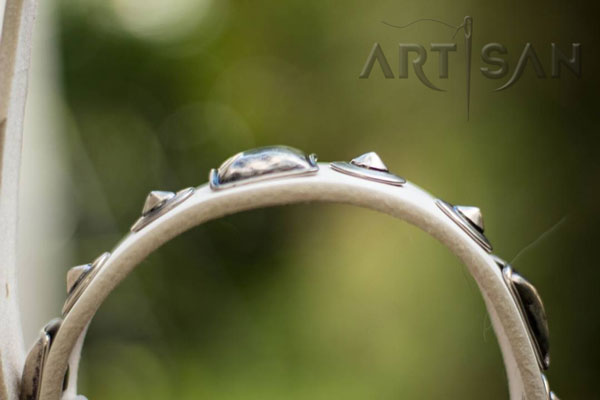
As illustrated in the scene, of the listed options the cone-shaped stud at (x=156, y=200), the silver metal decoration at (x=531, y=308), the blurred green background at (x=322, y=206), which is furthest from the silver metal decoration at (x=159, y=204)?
the blurred green background at (x=322, y=206)

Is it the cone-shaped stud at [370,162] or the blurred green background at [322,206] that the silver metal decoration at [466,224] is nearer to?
the cone-shaped stud at [370,162]

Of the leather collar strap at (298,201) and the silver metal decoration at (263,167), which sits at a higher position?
the silver metal decoration at (263,167)

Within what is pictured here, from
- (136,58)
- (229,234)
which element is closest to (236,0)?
(136,58)

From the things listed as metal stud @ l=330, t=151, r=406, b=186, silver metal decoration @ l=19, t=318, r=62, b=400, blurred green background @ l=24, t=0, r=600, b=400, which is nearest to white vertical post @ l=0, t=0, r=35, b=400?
silver metal decoration @ l=19, t=318, r=62, b=400

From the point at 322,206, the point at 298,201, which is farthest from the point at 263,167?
the point at 322,206

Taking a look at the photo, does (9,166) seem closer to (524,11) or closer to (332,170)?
(332,170)

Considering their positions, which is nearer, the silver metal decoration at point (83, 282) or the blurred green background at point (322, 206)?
the silver metal decoration at point (83, 282)

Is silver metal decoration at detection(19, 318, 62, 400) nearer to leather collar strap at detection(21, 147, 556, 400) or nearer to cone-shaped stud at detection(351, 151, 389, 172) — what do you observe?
leather collar strap at detection(21, 147, 556, 400)

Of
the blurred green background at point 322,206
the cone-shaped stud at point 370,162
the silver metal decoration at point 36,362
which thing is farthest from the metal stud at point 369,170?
the blurred green background at point 322,206

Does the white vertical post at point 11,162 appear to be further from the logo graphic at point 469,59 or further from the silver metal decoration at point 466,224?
the logo graphic at point 469,59
